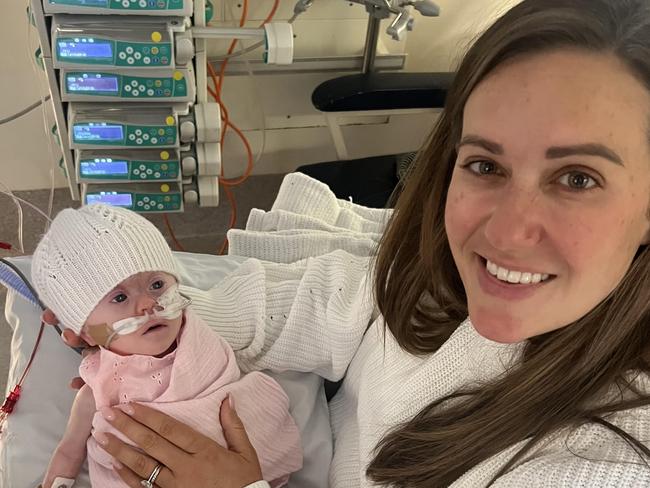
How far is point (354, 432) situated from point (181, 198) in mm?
877

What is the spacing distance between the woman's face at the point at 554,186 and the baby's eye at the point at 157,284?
61cm

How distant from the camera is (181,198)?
5.67ft

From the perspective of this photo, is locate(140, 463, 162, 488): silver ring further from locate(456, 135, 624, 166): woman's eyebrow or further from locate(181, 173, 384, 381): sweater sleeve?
locate(456, 135, 624, 166): woman's eyebrow

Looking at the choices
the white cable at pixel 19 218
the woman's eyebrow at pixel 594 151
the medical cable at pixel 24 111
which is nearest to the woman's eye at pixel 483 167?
the woman's eyebrow at pixel 594 151

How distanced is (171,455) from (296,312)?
339 millimetres

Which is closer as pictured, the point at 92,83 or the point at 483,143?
the point at 483,143

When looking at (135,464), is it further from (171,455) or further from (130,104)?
Answer: (130,104)

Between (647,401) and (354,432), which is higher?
(647,401)

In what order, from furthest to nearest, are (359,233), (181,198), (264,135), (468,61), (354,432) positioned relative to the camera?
(264,135) < (181,198) < (359,233) < (354,432) < (468,61)

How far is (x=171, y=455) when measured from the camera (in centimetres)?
98

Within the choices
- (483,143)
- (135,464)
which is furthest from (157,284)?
(483,143)

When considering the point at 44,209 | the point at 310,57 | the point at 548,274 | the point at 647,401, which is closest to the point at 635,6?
the point at 548,274

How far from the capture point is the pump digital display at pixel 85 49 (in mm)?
1360

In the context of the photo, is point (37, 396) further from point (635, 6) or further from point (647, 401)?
point (635, 6)
